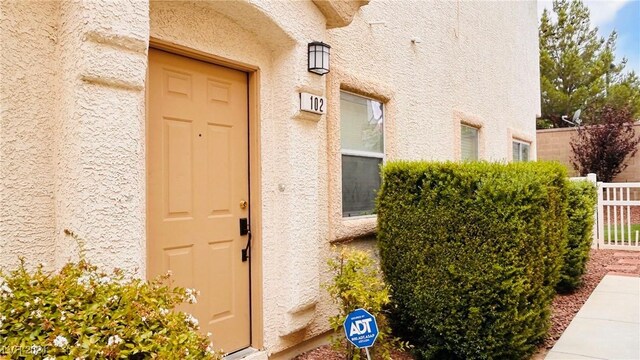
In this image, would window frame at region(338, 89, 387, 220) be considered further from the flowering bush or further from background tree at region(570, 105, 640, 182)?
background tree at region(570, 105, 640, 182)

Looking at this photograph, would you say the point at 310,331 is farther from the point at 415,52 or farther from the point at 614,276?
the point at 614,276

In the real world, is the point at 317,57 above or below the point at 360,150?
above

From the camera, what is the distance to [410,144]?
667 cm

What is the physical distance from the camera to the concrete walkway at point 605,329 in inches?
188

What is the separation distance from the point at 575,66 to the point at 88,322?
29.0 m

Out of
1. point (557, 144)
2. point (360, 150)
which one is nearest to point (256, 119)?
point (360, 150)

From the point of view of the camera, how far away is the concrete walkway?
4.77 metres

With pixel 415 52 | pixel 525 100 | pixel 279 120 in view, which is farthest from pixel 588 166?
pixel 279 120

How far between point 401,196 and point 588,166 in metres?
17.0

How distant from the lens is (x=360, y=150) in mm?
5809

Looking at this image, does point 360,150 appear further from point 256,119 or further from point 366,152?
point 256,119

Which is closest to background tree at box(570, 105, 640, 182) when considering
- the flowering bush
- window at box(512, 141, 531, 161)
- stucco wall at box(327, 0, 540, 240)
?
window at box(512, 141, 531, 161)

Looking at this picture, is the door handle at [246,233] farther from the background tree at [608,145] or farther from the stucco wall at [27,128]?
the background tree at [608,145]

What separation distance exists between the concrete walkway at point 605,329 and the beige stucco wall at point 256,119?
262cm
